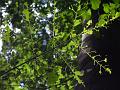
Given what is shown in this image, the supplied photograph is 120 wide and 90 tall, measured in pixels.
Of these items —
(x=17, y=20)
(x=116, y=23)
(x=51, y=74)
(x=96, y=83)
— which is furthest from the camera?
(x=17, y=20)

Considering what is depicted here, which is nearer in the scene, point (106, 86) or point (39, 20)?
point (106, 86)

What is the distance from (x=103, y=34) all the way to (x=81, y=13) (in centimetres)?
39

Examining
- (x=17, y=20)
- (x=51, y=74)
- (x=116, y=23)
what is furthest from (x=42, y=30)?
(x=51, y=74)

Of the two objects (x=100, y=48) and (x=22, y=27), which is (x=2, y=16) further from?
(x=100, y=48)

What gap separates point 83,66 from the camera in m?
1.95

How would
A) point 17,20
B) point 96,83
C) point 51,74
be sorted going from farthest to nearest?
point 17,20 < point 96,83 < point 51,74

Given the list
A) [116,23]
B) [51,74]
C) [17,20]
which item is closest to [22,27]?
[17,20]

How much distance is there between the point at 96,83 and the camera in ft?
5.72

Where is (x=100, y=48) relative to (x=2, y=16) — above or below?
below

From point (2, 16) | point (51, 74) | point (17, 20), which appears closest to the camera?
point (51, 74)

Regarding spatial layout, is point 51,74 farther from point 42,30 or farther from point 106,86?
point 42,30

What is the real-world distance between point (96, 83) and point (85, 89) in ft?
0.33

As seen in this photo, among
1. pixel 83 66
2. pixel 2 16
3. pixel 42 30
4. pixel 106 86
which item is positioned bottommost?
pixel 106 86

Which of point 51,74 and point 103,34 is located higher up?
point 103,34
